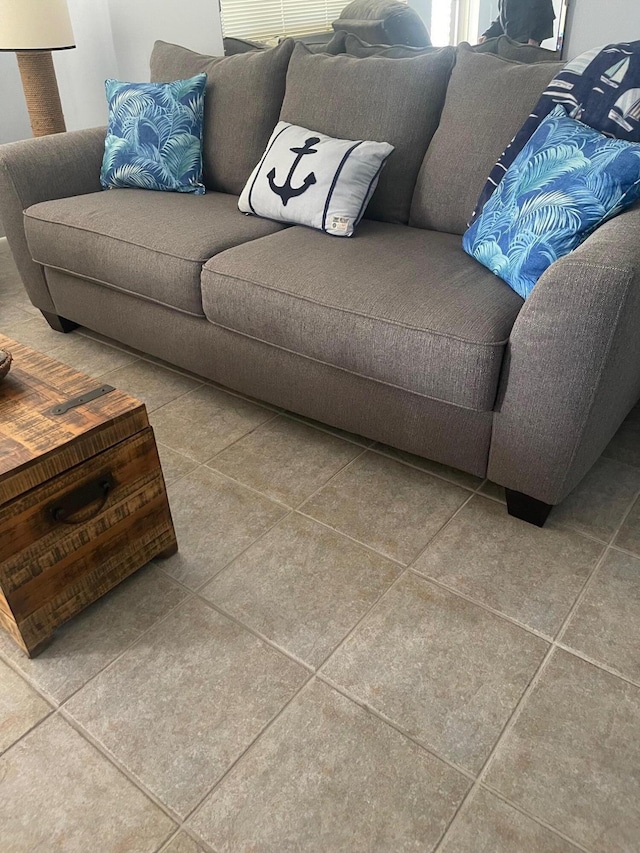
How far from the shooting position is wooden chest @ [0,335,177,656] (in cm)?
117

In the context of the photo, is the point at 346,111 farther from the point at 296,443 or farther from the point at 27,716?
the point at 27,716

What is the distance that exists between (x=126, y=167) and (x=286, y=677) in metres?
1.96

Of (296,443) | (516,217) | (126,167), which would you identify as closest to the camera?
(516,217)

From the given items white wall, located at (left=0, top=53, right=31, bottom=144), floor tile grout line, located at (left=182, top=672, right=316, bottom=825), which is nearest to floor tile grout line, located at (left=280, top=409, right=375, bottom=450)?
floor tile grout line, located at (left=182, top=672, right=316, bottom=825)

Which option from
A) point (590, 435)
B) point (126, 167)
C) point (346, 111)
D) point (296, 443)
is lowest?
point (296, 443)

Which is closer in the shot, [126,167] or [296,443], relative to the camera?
[296,443]

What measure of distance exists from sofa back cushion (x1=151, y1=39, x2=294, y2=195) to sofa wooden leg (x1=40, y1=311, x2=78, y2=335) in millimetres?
752

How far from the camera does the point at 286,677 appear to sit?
1.23 m

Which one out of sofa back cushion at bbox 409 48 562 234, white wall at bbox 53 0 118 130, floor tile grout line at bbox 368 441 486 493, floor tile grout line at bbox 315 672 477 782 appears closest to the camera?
floor tile grout line at bbox 315 672 477 782

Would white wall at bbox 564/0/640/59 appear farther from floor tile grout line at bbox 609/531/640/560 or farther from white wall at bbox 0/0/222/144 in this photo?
white wall at bbox 0/0/222/144

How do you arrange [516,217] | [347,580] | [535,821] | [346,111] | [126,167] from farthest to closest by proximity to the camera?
[126,167], [346,111], [516,217], [347,580], [535,821]

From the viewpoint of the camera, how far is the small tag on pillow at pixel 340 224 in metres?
1.96

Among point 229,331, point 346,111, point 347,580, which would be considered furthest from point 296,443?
point 346,111

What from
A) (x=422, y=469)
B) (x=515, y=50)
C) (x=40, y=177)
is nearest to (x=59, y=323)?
(x=40, y=177)
